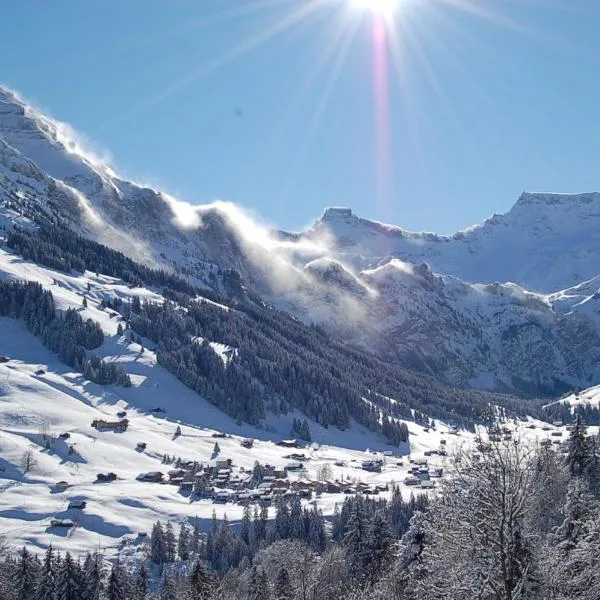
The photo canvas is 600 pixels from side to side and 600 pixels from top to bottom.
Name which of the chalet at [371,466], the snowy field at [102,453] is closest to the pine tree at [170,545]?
the snowy field at [102,453]

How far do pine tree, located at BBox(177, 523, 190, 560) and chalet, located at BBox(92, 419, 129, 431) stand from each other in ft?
178

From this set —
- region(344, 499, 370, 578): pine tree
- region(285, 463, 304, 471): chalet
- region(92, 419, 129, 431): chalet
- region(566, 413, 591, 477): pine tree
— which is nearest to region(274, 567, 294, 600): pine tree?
region(344, 499, 370, 578): pine tree

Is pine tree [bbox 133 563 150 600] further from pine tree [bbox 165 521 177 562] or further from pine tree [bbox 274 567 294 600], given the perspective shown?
pine tree [bbox 165 521 177 562]

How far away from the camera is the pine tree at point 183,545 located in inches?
4023

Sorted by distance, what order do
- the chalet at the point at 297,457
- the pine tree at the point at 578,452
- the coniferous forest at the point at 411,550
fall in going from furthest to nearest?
the chalet at the point at 297,457, the pine tree at the point at 578,452, the coniferous forest at the point at 411,550

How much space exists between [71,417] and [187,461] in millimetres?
27735

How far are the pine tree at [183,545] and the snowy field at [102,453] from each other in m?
7.21

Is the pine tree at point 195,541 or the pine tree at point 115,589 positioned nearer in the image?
the pine tree at point 115,589

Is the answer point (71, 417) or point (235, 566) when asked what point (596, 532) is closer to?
point (235, 566)

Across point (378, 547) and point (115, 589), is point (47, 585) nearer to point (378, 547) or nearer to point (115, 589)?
point (115, 589)

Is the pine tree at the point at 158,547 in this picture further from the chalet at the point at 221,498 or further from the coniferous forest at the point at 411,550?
the chalet at the point at 221,498

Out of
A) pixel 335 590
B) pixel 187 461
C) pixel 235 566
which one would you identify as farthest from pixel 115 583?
pixel 187 461

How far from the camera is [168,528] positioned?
107m

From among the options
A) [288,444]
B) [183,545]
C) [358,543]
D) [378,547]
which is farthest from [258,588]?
[288,444]
